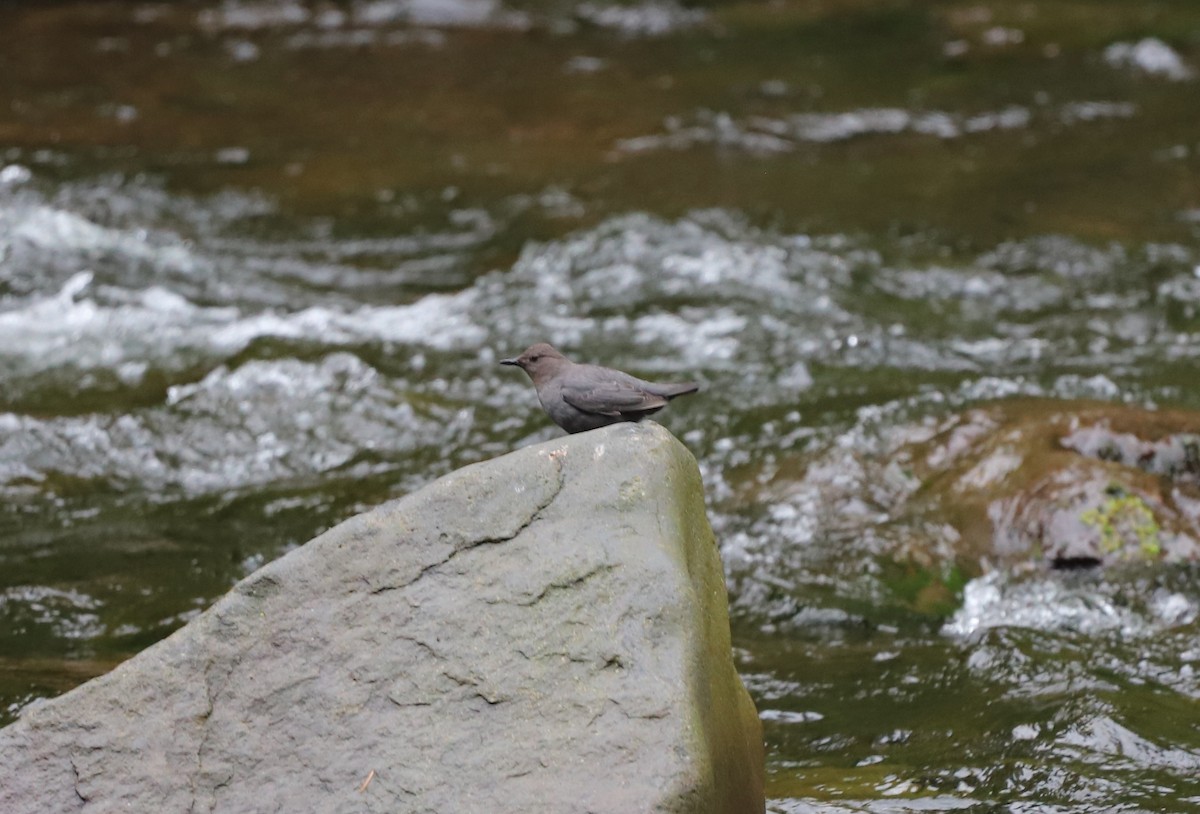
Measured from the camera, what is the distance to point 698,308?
7.87 metres

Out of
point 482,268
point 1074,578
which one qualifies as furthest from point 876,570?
point 482,268

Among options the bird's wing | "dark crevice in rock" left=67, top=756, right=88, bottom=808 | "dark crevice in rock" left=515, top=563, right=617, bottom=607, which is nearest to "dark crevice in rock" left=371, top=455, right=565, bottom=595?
"dark crevice in rock" left=515, top=563, right=617, bottom=607

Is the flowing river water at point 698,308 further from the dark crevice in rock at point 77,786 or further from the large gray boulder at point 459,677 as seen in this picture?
the dark crevice in rock at point 77,786

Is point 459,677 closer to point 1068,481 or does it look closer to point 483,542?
point 483,542

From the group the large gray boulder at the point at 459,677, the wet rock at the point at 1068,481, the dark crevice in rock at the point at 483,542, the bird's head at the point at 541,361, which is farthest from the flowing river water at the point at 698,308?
the bird's head at the point at 541,361

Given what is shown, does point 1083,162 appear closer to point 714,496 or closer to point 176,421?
point 714,496

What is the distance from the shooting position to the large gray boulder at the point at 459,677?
8.82 ft

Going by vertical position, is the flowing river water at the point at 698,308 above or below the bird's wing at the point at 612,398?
below

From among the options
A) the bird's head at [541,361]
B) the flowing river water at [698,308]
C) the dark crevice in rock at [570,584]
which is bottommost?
the flowing river water at [698,308]

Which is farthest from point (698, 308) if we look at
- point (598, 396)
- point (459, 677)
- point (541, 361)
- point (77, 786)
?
point (77, 786)

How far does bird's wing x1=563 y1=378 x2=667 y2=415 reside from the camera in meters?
3.95

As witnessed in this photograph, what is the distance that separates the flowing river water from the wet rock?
13 centimetres

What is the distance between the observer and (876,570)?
5.30 metres

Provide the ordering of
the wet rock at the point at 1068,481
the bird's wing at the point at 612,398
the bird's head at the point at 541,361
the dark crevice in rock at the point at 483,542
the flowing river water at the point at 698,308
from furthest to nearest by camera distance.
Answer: the wet rock at the point at 1068,481, the flowing river water at the point at 698,308, the bird's head at the point at 541,361, the bird's wing at the point at 612,398, the dark crevice in rock at the point at 483,542
